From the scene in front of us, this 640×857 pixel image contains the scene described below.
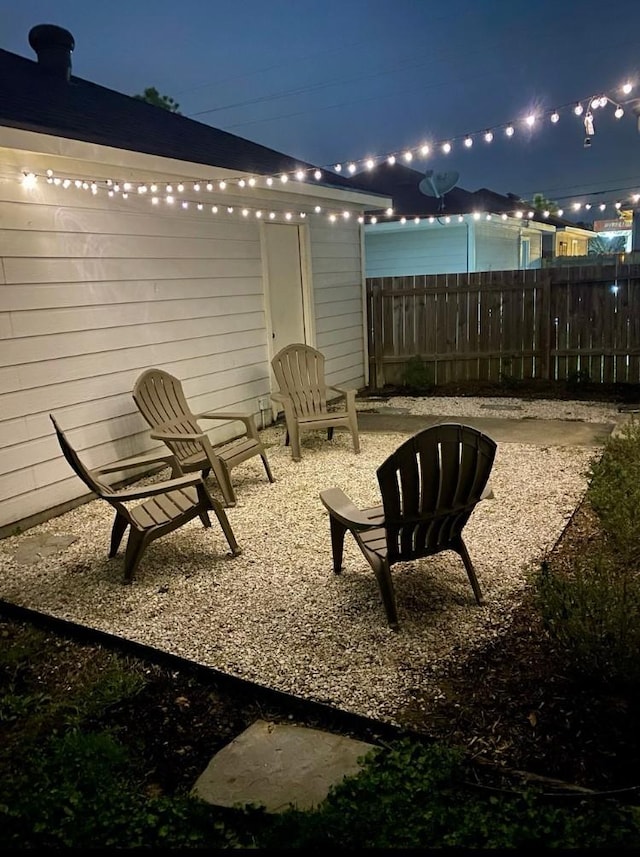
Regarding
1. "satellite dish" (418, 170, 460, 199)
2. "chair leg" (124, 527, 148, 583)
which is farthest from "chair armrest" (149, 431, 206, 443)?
"satellite dish" (418, 170, 460, 199)

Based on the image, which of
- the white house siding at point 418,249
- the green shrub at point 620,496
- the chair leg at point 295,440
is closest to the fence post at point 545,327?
the white house siding at point 418,249

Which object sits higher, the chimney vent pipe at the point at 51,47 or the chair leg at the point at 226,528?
the chimney vent pipe at the point at 51,47

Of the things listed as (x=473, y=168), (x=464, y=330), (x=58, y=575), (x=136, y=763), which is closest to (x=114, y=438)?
(x=58, y=575)

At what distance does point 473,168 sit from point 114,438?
66.6 m

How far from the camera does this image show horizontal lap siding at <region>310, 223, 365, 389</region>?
8.14 m

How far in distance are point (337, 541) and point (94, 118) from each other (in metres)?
4.56

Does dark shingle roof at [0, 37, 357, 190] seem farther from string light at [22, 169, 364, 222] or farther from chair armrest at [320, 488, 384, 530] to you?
chair armrest at [320, 488, 384, 530]

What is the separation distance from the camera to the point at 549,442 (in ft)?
19.6

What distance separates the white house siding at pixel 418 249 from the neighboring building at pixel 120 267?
4.52 meters

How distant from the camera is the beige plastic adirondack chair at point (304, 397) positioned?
5.89 metres

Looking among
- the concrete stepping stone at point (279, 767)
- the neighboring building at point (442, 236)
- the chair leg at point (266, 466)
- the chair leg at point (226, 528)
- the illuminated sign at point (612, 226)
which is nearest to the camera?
the concrete stepping stone at point (279, 767)

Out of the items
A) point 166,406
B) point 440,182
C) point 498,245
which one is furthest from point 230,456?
point 498,245

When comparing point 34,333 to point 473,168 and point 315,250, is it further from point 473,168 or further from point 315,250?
point 473,168

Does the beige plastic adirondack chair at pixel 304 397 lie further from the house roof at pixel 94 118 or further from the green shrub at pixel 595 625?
the green shrub at pixel 595 625
